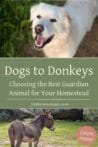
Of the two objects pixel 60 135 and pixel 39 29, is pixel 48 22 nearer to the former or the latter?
pixel 39 29

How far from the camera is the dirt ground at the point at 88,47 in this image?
4.62 meters

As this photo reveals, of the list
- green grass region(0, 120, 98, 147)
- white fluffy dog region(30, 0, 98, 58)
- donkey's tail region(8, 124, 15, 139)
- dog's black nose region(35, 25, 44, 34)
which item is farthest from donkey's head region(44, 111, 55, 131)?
dog's black nose region(35, 25, 44, 34)

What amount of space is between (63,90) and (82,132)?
30cm

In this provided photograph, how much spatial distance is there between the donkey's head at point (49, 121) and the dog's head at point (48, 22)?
478mm

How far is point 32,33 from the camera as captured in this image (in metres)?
4.64

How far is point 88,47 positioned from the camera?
4.62 m

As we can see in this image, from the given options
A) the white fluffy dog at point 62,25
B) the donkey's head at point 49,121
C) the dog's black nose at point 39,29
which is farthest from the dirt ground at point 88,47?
the donkey's head at point 49,121

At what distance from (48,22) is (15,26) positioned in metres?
0.24

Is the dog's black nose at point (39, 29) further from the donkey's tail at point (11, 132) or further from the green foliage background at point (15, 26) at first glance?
the donkey's tail at point (11, 132)

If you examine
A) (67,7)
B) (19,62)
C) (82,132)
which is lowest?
(82,132)

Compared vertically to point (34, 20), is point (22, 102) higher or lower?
lower

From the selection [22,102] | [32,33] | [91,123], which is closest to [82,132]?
[91,123]

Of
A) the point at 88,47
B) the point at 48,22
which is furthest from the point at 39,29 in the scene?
the point at 88,47

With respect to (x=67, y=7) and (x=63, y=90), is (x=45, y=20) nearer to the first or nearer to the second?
(x=67, y=7)
